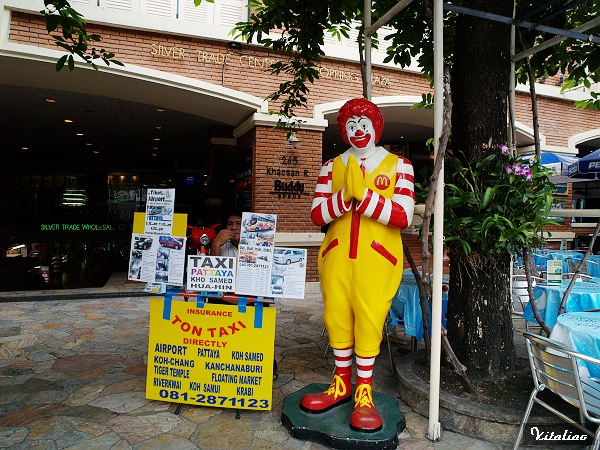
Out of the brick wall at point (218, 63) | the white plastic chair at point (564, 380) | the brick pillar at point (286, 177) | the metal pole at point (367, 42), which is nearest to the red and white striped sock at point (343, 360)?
the white plastic chair at point (564, 380)

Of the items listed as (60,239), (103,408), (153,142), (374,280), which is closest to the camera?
(374,280)

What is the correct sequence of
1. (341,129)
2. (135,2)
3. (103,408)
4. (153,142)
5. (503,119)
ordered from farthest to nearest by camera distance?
(153,142)
(135,2)
(503,119)
(103,408)
(341,129)

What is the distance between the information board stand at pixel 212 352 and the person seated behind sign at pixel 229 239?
24.0 inches

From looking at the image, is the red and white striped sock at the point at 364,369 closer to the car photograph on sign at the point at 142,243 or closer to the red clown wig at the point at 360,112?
the red clown wig at the point at 360,112

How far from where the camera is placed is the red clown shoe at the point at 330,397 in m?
2.67

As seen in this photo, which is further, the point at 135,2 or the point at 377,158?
the point at 135,2

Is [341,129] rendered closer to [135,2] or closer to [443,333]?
[443,333]

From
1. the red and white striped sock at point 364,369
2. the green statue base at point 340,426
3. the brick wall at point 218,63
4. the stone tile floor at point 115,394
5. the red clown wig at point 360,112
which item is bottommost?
the stone tile floor at point 115,394

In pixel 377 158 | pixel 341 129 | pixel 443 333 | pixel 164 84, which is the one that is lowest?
pixel 443 333

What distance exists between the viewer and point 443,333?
2635 millimetres

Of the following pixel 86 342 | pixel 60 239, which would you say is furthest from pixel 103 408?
pixel 60 239

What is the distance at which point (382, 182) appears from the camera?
2572 millimetres

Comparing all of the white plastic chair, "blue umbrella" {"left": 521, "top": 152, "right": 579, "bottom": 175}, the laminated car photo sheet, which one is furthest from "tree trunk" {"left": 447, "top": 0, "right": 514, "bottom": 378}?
"blue umbrella" {"left": 521, "top": 152, "right": 579, "bottom": 175}

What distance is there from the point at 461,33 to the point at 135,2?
5.62 metres
